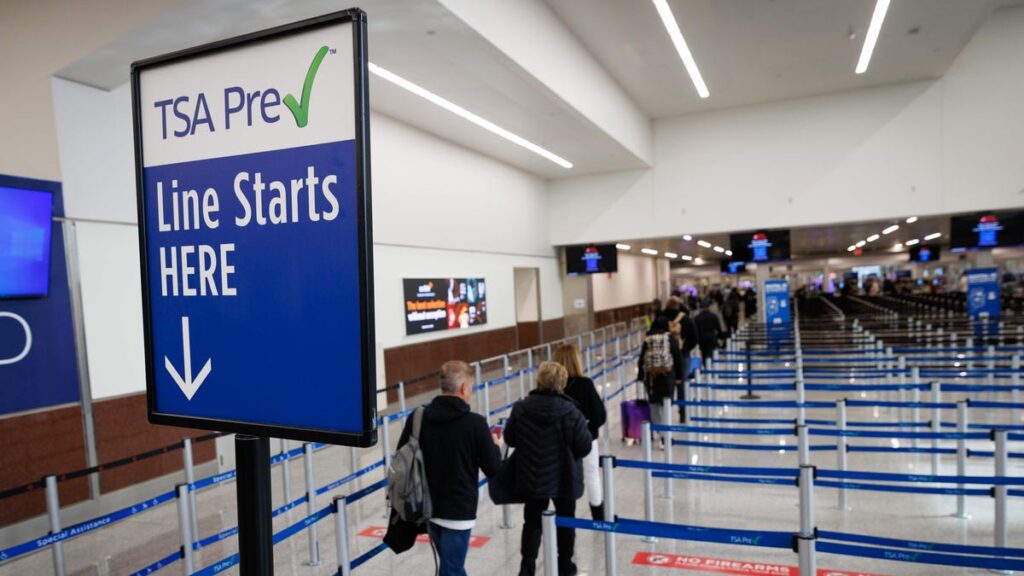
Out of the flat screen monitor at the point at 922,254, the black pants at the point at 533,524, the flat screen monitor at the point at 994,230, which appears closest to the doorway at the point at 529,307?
the flat screen monitor at the point at 994,230

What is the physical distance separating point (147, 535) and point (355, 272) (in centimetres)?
651

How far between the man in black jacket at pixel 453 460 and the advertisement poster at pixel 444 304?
8.61 metres

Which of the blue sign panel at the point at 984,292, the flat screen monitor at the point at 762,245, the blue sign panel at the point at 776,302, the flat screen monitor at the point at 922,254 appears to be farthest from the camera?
the flat screen monitor at the point at 922,254

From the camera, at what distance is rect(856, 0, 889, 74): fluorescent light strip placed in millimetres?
10086

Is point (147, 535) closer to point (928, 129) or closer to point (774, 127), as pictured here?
point (774, 127)

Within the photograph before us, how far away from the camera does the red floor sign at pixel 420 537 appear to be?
5258 mm

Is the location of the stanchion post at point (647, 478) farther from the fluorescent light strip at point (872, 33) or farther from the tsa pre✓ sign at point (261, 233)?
the fluorescent light strip at point (872, 33)

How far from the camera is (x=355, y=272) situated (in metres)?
1.00

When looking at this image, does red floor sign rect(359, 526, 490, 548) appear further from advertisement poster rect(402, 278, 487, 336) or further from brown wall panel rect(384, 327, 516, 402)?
advertisement poster rect(402, 278, 487, 336)

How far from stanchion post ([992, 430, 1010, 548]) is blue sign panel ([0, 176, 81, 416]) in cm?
832

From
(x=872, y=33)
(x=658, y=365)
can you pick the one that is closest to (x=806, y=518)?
(x=658, y=365)

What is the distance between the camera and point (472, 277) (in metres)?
14.4

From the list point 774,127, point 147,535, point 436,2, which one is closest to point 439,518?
point 147,535

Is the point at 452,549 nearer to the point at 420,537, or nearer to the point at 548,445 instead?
the point at 548,445
